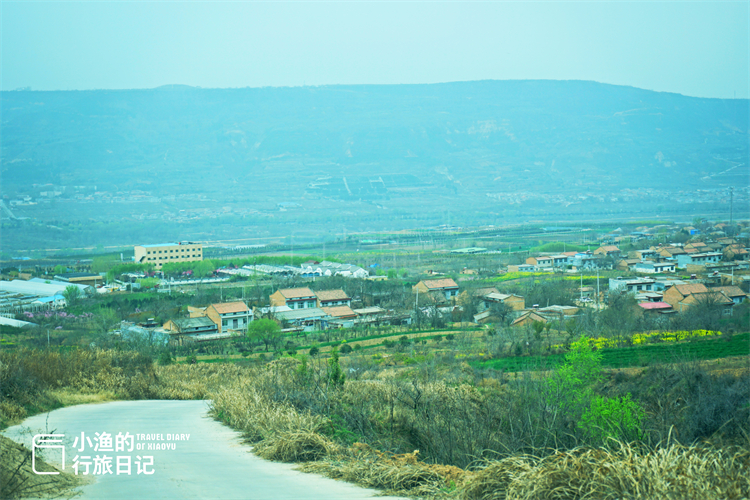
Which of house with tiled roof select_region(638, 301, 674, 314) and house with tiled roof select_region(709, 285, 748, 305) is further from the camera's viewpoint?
house with tiled roof select_region(709, 285, 748, 305)

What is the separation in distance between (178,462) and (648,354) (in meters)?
10.8

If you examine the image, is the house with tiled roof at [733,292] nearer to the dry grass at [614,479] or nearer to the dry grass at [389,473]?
the dry grass at [614,479]

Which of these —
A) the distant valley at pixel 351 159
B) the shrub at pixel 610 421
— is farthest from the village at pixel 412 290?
the distant valley at pixel 351 159

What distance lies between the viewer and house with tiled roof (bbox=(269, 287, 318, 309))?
82.7ft

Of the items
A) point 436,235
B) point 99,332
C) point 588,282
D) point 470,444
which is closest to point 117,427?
point 470,444

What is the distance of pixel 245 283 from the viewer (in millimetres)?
31781

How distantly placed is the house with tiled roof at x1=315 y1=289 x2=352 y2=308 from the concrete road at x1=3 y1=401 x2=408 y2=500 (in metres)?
18.7

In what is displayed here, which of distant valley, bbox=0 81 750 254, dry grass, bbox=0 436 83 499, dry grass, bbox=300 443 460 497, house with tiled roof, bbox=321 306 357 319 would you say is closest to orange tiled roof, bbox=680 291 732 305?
house with tiled roof, bbox=321 306 357 319

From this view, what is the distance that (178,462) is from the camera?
4.56m

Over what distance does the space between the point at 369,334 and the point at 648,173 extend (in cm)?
9019

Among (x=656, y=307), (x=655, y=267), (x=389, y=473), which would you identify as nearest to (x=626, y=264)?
(x=655, y=267)

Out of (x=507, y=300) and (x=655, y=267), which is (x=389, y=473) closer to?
(x=507, y=300)

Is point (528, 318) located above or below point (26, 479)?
below

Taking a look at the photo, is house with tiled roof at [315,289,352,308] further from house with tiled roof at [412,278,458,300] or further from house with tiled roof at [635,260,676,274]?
house with tiled roof at [635,260,676,274]
